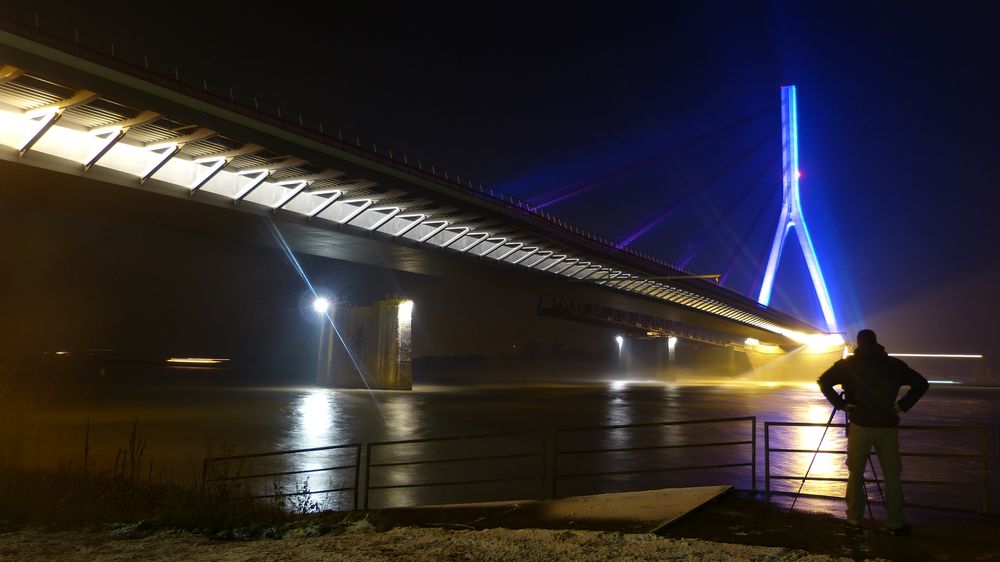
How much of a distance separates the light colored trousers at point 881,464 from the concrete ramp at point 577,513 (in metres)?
1.37

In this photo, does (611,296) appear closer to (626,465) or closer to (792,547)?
(626,465)

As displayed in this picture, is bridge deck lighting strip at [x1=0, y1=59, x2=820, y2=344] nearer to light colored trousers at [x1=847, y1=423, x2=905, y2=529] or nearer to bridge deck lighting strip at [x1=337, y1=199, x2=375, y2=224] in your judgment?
bridge deck lighting strip at [x1=337, y1=199, x2=375, y2=224]

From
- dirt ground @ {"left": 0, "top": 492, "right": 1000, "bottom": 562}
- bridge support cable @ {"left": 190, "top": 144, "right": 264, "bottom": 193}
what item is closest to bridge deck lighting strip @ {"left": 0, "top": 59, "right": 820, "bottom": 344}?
bridge support cable @ {"left": 190, "top": 144, "right": 264, "bottom": 193}

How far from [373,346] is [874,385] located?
43155 mm

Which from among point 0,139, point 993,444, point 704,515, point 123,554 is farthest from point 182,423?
point 993,444

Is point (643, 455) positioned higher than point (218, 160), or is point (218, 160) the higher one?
point (218, 160)

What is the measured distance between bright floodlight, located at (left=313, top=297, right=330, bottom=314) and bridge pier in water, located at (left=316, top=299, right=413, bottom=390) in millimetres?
873

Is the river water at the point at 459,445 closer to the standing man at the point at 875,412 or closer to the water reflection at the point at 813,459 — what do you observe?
the water reflection at the point at 813,459

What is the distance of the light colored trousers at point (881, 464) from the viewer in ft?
18.9

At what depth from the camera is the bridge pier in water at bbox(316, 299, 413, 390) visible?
4656cm

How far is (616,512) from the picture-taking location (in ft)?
22.2

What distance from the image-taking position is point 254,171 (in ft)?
77.5

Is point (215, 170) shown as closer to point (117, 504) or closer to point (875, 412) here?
point (117, 504)

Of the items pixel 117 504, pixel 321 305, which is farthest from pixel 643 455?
pixel 321 305
